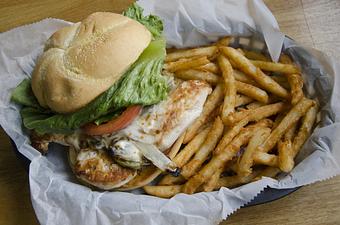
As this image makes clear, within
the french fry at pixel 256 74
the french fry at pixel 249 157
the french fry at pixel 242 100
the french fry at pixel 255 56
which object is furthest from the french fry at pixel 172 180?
the french fry at pixel 255 56

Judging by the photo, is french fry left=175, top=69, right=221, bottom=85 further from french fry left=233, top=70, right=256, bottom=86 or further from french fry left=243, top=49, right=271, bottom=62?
french fry left=243, top=49, right=271, bottom=62

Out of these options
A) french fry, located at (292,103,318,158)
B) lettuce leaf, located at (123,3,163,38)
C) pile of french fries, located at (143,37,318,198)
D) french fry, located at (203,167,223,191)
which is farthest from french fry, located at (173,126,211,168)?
lettuce leaf, located at (123,3,163,38)

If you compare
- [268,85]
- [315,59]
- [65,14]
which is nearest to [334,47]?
[315,59]

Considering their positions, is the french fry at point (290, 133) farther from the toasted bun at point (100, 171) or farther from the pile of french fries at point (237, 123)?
the toasted bun at point (100, 171)

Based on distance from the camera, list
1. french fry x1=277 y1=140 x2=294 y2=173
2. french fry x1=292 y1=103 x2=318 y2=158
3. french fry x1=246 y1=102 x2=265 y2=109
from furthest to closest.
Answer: french fry x1=246 y1=102 x2=265 y2=109, french fry x1=292 y1=103 x2=318 y2=158, french fry x1=277 y1=140 x2=294 y2=173

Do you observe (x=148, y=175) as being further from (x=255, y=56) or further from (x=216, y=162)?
(x=255, y=56)
